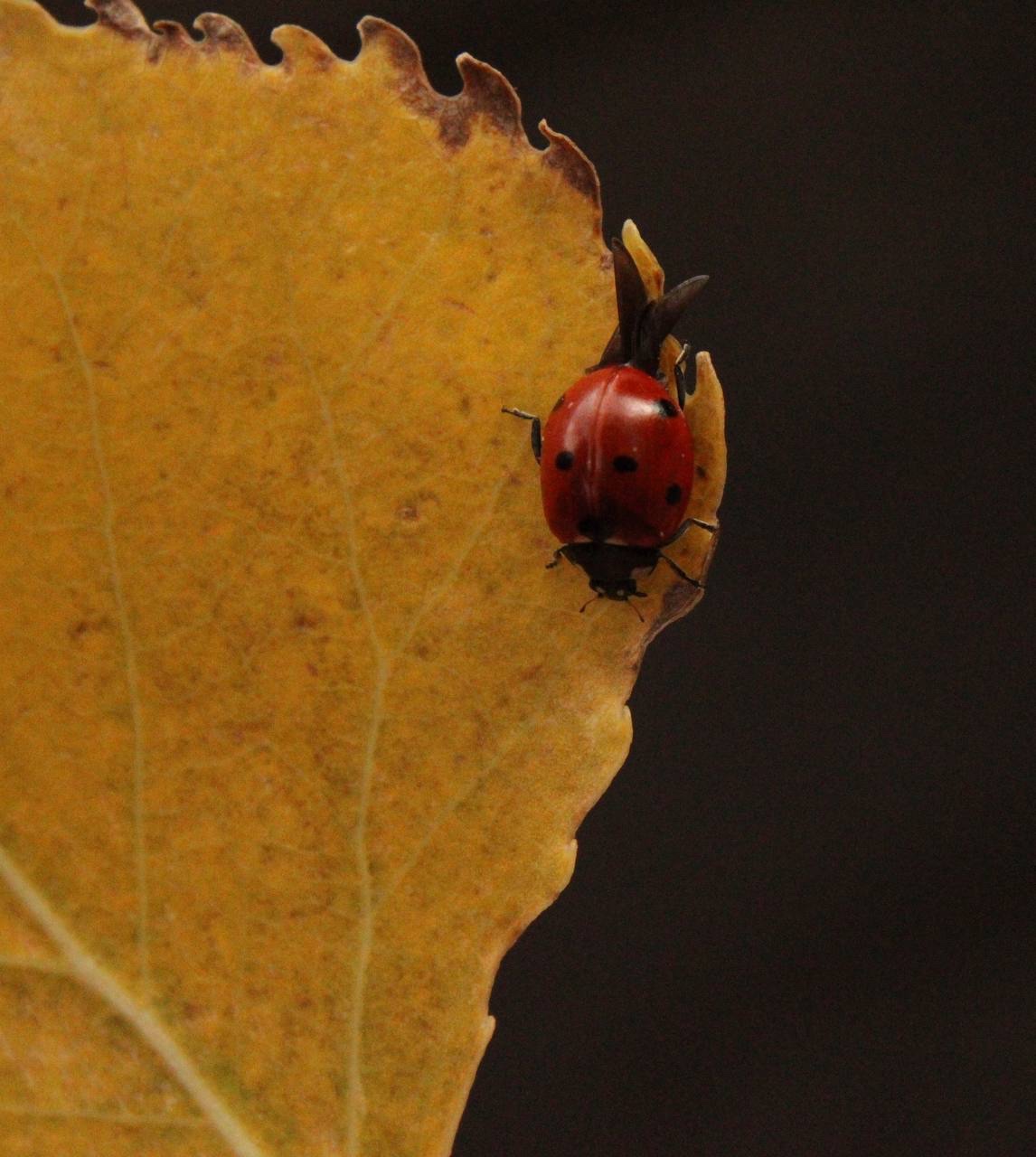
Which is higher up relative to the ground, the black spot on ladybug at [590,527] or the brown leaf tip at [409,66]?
the brown leaf tip at [409,66]

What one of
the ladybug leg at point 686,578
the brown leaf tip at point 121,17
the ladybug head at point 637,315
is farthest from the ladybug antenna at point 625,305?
the brown leaf tip at point 121,17

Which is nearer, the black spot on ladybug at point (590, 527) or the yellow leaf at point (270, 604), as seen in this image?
the yellow leaf at point (270, 604)

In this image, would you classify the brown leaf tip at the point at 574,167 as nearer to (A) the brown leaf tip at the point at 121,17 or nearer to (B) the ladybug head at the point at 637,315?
(B) the ladybug head at the point at 637,315

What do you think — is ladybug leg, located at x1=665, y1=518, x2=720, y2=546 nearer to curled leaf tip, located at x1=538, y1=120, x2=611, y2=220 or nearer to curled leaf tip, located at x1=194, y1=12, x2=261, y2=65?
curled leaf tip, located at x1=538, y1=120, x2=611, y2=220

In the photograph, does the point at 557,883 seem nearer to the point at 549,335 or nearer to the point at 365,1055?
the point at 365,1055

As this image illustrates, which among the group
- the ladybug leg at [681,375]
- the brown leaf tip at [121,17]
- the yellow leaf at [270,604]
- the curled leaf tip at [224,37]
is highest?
the curled leaf tip at [224,37]

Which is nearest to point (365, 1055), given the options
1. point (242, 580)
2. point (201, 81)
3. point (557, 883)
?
point (557, 883)

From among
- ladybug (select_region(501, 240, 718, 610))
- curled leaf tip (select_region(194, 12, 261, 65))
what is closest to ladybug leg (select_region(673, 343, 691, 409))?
ladybug (select_region(501, 240, 718, 610))

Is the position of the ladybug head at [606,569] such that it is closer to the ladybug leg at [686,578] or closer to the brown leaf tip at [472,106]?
the ladybug leg at [686,578]
